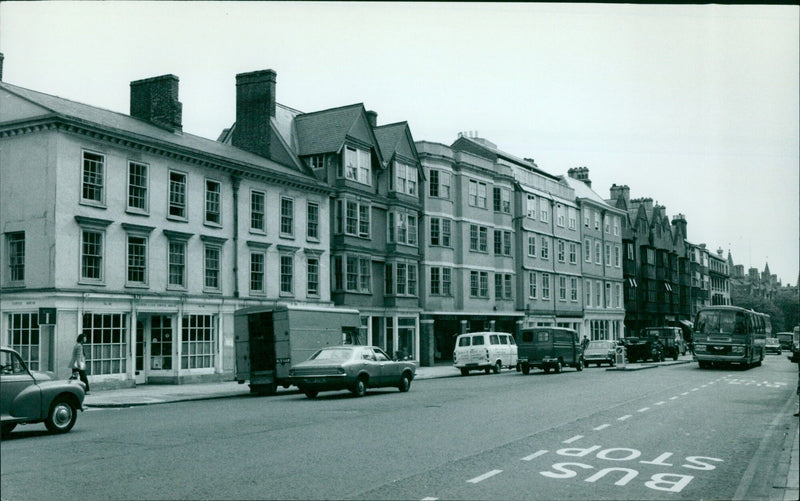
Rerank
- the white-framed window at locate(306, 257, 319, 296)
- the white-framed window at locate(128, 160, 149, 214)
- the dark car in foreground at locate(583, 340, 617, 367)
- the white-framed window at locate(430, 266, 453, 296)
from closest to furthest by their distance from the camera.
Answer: the white-framed window at locate(128, 160, 149, 214) < the white-framed window at locate(306, 257, 319, 296) < the dark car in foreground at locate(583, 340, 617, 367) < the white-framed window at locate(430, 266, 453, 296)

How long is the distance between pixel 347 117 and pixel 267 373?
19981mm

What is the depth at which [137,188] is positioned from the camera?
2958cm

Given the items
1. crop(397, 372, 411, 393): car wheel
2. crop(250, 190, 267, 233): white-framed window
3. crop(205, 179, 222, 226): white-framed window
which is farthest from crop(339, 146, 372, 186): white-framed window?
crop(397, 372, 411, 393): car wheel

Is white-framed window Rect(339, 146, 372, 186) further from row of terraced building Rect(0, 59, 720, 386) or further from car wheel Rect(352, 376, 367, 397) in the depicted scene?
car wheel Rect(352, 376, 367, 397)

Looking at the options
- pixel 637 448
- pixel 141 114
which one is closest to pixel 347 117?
pixel 141 114

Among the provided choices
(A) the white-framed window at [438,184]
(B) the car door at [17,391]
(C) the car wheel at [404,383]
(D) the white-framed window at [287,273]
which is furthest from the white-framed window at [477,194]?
(B) the car door at [17,391]

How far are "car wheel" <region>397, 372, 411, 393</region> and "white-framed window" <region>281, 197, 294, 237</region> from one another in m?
13.6

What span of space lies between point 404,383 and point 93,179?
1299cm

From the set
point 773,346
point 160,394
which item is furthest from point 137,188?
point 773,346

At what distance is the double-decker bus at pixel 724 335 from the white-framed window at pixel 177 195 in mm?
26083

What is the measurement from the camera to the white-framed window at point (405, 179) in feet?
152

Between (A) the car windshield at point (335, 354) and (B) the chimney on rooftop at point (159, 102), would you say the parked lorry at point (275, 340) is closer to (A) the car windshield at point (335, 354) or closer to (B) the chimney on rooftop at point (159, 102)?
(A) the car windshield at point (335, 354)

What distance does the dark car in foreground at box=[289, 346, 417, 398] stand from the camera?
22.5 m

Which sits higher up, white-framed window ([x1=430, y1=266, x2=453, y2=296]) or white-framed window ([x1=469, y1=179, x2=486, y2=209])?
white-framed window ([x1=469, y1=179, x2=486, y2=209])
